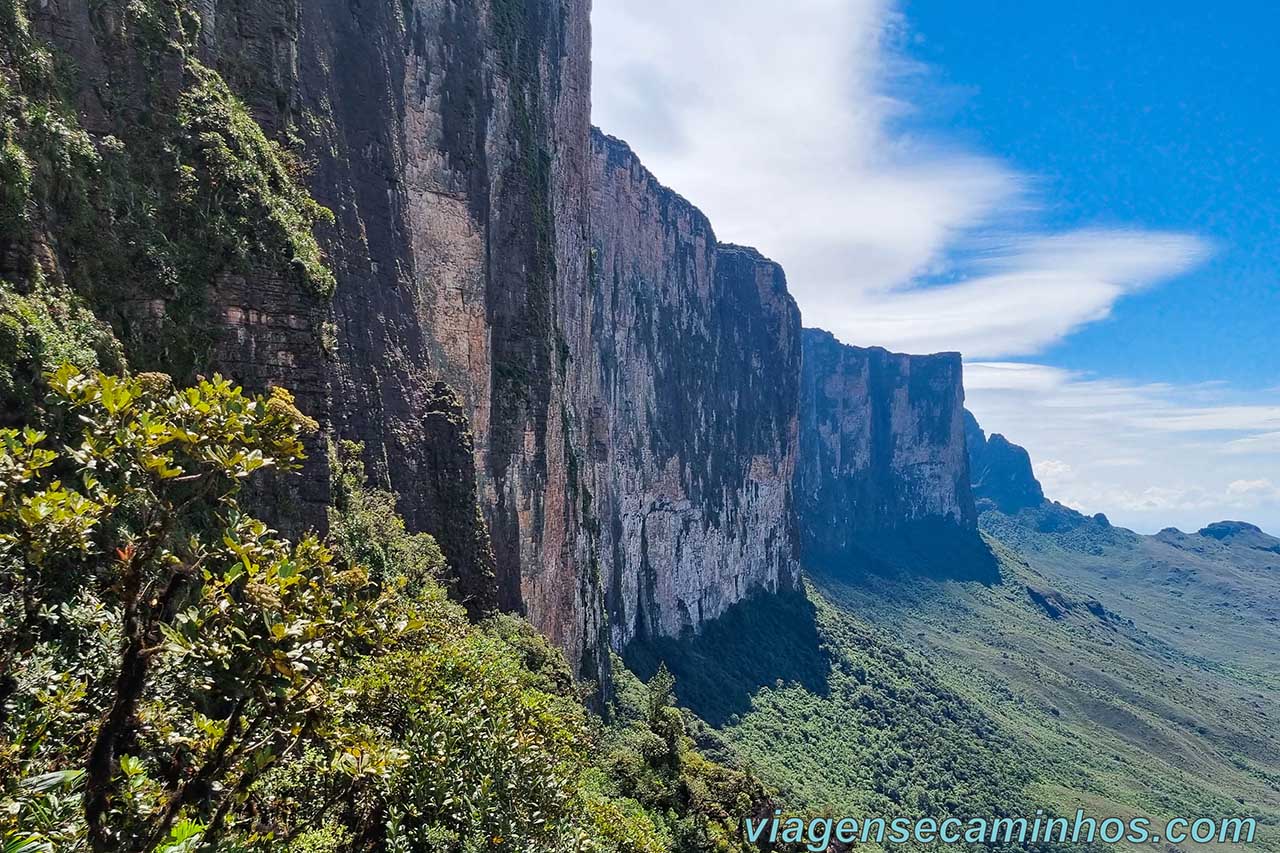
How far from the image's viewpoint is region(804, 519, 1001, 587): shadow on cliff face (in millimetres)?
124438

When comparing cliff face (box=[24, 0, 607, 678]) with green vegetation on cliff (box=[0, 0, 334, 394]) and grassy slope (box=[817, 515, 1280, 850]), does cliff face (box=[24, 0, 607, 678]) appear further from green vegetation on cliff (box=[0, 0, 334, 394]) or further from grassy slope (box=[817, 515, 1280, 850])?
grassy slope (box=[817, 515, 1280, 850])

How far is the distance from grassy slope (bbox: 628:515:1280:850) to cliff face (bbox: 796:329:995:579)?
502 inches

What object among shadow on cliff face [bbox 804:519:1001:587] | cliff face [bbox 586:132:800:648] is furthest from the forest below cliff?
shadow on cliff face [bbox 804:519:1001:587]

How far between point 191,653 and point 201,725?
1495 millimetres

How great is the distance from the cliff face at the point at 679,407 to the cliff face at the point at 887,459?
34.7 metres

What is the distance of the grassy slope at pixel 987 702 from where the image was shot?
193 ft

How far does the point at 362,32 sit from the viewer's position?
25547mm

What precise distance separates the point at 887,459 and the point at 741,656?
3338 inches

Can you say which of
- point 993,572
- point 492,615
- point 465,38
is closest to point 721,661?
point 492,615

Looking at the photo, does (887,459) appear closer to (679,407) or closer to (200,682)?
(679,407)

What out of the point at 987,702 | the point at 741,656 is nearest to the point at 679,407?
the point at 741,656

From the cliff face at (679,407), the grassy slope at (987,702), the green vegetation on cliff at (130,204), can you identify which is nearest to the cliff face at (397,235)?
the green vegetation on cliff at (130,204)

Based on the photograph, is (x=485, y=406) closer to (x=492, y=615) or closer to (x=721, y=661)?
(x=492, y=615)

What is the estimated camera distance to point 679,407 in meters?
83.0
